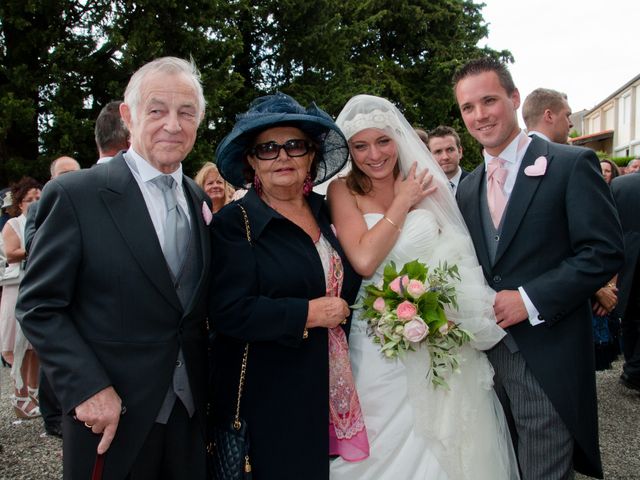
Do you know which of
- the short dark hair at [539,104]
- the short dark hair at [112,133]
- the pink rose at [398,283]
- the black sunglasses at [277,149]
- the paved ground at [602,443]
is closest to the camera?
the pink rose at [398,283]

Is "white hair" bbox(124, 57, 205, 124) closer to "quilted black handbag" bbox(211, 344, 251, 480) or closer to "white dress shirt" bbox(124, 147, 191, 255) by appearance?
"white dress shirt" bbox(124, 147, 191, 255)

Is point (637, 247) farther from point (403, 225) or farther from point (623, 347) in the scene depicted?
point (403, 225)

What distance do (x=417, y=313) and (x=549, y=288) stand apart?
67 centimetres

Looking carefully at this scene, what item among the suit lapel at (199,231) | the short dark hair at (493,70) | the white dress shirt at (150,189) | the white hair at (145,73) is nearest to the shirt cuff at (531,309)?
the short dark hair at (493,70)

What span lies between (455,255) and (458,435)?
930 mm

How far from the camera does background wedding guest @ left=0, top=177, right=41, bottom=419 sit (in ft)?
20.4

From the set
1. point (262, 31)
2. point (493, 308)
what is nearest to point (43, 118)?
point (262, 31)

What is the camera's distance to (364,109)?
3242 mm

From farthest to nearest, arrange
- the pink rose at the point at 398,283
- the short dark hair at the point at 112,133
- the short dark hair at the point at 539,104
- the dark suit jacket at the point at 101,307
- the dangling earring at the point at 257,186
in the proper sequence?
the short dark hair at the point at 539,104 < the short dark hair at the point at 112,133 < the dangling earring at the point at 257,186 < the pink rose at the point at 398,283 < the dark suit jacket at the point at 101,307

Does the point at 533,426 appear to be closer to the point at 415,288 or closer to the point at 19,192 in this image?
the point at 415,288

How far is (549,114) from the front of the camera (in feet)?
16.4

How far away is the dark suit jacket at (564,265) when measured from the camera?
2760 mm

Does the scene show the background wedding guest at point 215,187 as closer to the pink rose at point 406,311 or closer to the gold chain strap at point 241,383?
the gold chain strap at point 241,383

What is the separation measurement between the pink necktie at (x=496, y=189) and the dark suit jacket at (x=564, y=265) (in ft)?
0.37
